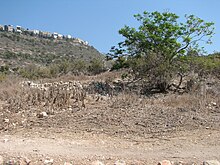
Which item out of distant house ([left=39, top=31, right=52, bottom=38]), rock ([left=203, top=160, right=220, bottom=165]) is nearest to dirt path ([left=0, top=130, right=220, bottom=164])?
rock ([left=203, top=160, right=220, bottom=165])

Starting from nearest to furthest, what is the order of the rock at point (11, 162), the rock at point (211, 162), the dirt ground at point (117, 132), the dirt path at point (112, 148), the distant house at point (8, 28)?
the rock at point (211, 162)
the rock at point (11, 162)
the dirt path at point (112, 148)
the dirt ground at point (117, 132)
the distant house at point (8, 28)

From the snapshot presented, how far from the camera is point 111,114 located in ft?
21.0

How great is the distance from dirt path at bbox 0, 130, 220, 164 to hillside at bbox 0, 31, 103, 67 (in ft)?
88.5

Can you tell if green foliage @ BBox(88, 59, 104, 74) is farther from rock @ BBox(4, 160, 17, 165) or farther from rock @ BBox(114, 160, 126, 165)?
rock @ BBox(114, 160, 126, 165)

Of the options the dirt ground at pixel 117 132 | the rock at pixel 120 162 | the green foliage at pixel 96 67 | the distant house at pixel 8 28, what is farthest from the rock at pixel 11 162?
the distant house at pixel 8 28

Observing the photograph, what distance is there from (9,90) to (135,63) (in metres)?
5.02

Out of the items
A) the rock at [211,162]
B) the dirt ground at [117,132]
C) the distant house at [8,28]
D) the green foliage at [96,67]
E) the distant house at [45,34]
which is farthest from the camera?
the distant house at [45,34]

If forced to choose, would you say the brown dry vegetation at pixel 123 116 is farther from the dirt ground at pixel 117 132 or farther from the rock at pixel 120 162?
the rock at pixel 120 162

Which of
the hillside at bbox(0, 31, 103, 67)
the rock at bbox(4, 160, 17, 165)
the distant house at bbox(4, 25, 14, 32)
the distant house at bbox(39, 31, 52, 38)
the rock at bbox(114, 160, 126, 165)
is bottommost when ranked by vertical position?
the rock at bbox(4, 160, 17, 165)

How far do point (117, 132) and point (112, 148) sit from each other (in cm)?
82

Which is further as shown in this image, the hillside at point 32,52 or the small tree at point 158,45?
the hillside at point 32,52

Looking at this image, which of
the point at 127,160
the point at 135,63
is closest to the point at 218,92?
the point at 135,63

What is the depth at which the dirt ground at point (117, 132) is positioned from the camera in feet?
14.1

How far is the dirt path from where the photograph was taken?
418 centimetres
